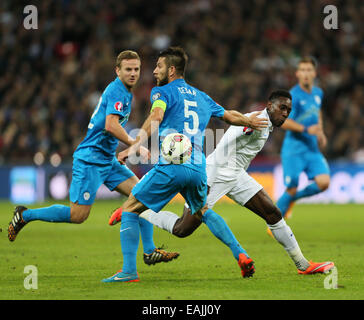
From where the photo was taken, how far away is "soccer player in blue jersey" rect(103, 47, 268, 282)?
6688 mm

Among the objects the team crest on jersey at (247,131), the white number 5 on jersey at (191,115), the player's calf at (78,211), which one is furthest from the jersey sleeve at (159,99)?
the player's calf at (78,211)

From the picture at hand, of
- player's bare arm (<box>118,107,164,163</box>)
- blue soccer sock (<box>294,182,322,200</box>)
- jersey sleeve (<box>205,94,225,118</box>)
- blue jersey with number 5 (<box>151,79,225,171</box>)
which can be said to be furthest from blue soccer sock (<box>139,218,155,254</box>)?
blue soccer sock (<box>294,182,322,200</box>)

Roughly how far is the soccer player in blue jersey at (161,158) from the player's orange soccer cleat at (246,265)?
668 millimetres

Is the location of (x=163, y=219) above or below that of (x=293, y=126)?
below

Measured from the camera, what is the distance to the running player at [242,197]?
7371 millimetres

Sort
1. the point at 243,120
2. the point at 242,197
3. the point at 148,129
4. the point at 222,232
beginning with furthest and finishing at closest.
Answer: the point at 242,197
the point at 222,232
the point at 243,120
the point at 148,129

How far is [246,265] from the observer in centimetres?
717

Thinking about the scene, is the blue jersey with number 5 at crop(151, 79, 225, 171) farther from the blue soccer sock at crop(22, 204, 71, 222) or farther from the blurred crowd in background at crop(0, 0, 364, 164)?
the blurred crowd in background at crop(0, 0, 364, 164)

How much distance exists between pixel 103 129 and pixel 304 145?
15.4 ft

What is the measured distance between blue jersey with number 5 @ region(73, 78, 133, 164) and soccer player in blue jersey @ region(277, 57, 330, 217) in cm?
422

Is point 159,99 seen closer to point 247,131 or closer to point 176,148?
point 176,148

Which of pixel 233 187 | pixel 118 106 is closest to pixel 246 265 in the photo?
pixel 233 187
